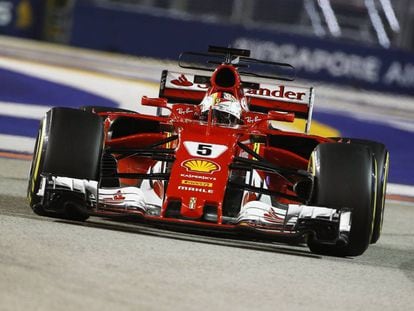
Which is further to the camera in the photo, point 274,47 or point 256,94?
point 274,47

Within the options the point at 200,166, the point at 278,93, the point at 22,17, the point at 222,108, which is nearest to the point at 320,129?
the point at 278,93

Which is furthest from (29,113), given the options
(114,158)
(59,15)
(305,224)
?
(59,15)

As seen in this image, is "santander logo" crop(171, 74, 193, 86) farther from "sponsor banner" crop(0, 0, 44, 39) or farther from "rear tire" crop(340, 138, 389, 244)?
"sponsor banner" crop(0, 0, 44, 39)

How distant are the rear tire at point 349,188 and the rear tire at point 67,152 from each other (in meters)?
1.41

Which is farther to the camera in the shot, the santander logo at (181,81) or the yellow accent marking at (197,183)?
the santander logo at (181,81)

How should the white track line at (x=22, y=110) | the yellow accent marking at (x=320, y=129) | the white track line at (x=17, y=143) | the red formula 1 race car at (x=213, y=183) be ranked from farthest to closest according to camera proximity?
the yellow accent marking at (x=320, y=129)
the white track line at (x=22, y=110)
the white track line at (x=17, y=143)
the red formula 1 race car at (x=213, y=183)

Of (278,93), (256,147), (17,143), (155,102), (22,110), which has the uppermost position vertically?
(278,93)

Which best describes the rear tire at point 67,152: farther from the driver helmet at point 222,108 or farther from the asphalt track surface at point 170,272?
the driver helmet at point 222,108

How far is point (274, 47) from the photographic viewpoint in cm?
2683

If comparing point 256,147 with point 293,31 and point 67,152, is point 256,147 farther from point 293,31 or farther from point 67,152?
point 293,31

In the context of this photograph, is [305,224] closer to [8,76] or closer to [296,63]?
[8,76]

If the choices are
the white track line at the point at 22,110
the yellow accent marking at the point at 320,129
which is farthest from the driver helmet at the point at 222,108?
the yellow accent marking at the point at 320,129

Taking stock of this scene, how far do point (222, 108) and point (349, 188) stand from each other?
63.1 inches

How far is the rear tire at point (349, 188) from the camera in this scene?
287 inches
